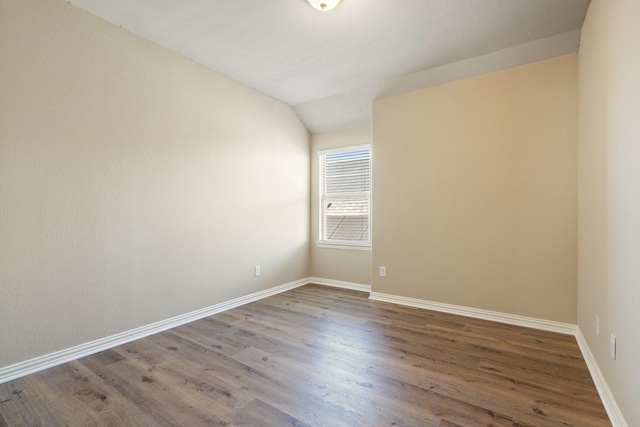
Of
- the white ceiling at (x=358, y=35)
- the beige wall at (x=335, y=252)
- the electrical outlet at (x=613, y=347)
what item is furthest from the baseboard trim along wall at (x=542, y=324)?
the white ceiling at (x=358, y=35)

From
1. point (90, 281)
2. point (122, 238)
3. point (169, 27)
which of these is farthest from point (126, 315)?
point (169, 27)

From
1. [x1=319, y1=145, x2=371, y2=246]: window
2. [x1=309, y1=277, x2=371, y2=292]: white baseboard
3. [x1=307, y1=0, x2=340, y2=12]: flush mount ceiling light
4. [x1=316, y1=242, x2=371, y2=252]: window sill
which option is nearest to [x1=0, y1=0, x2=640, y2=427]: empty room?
[x1=307, y1=0, x2=340, y2=12]: flush mount ceiling light

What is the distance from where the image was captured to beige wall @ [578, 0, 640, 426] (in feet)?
4.45

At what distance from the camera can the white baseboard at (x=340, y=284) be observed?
422 cm

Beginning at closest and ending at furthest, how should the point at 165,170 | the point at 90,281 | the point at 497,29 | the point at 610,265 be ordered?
1. the point at 610,265
2. the point at 90,281
3. the point at 497,29
4. the point at 165,170

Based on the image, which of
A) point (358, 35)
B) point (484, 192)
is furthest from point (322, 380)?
point (358, 35)

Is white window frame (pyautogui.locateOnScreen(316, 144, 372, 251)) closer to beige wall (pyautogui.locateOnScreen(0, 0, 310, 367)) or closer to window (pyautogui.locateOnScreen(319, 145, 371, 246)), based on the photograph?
window (pyautogui.locateOnScreen(319, 145, 371, 246))

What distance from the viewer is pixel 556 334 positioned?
2.64 metres

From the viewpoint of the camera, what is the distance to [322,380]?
6.32 feet

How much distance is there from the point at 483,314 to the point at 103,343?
3.46 metres

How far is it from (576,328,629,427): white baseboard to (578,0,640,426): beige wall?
0.05m

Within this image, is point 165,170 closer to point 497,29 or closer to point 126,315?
point 126,315

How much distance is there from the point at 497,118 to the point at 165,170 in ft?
10.8

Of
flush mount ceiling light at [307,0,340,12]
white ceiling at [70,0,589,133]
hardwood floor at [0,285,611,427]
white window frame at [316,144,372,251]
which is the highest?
white ceiling at [70,0,589,133]
